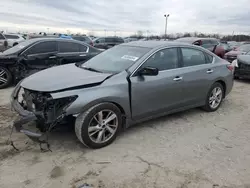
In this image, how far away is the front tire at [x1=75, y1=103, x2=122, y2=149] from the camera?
3444 mm

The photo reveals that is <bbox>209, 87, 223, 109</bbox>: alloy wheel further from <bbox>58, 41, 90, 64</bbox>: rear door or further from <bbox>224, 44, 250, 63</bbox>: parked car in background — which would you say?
<bbox>224, 44, 250, 63</bbox>: parked car in background

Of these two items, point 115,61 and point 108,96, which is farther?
point 115,61

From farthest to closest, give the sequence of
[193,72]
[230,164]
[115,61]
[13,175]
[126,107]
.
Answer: [193,72] → [115,61] → [126,107] → [230,164] → [13,175]

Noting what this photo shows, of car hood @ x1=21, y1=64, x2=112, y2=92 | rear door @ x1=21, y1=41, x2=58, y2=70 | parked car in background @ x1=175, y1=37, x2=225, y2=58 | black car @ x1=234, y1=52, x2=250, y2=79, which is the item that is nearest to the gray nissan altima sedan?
car hood @ x1=21, y1=64, x2=112, y2=92

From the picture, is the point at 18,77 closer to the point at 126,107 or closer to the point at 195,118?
the point at 126,107

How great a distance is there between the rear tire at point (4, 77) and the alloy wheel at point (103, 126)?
461cm

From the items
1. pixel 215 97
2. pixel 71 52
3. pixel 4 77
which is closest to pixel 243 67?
pixel 215 97

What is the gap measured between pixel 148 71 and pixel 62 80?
1.32 metres

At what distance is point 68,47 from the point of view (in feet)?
26.4

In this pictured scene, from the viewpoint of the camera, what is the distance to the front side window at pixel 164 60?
4.27 meters

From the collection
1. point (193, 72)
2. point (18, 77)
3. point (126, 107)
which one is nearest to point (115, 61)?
point (126, 107)

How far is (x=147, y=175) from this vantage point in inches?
120

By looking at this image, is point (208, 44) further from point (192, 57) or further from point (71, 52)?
point (192, 57)

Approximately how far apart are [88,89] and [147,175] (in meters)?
1.39
